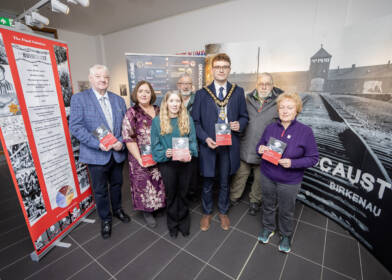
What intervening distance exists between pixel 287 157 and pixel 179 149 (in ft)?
3.09

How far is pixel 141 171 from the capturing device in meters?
2.08

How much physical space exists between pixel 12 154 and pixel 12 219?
4.93 ft

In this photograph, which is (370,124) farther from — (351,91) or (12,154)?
(12,154)

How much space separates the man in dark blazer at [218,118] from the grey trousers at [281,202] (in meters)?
0.42

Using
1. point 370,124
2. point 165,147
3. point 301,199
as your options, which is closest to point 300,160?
point 370,124

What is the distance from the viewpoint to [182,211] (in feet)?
6.69

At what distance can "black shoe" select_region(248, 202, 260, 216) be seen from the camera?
8.12 ft

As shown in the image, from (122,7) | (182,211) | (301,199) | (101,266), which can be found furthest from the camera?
(122,7)

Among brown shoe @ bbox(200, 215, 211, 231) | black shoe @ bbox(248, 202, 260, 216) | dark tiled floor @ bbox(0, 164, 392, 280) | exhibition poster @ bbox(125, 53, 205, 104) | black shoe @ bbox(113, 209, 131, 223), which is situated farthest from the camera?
exhibition poster @ bbox(125, 53, 205, 104)

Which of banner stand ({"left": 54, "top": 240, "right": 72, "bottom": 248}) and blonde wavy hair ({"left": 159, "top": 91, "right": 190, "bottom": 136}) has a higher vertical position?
blonde wavy hair ({"left": 159, "top": 91, "right": 190, "bottom": 136})

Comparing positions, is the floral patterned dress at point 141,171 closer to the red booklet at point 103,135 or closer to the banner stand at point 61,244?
the red booklet at point 103,135

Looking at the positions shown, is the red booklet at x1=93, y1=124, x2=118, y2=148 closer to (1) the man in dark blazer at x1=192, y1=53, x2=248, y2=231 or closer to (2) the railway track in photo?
(1) the man in dark blazer at x1=192, y1=53, x2=248, y2=231

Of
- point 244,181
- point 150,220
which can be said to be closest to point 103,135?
point 150,220

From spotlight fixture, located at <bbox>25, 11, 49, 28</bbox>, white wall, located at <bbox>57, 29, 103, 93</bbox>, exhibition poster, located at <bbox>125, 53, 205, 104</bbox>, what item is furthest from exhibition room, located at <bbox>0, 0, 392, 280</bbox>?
white wall, located at <bbox>57, 29, 103, 93</bbox>
